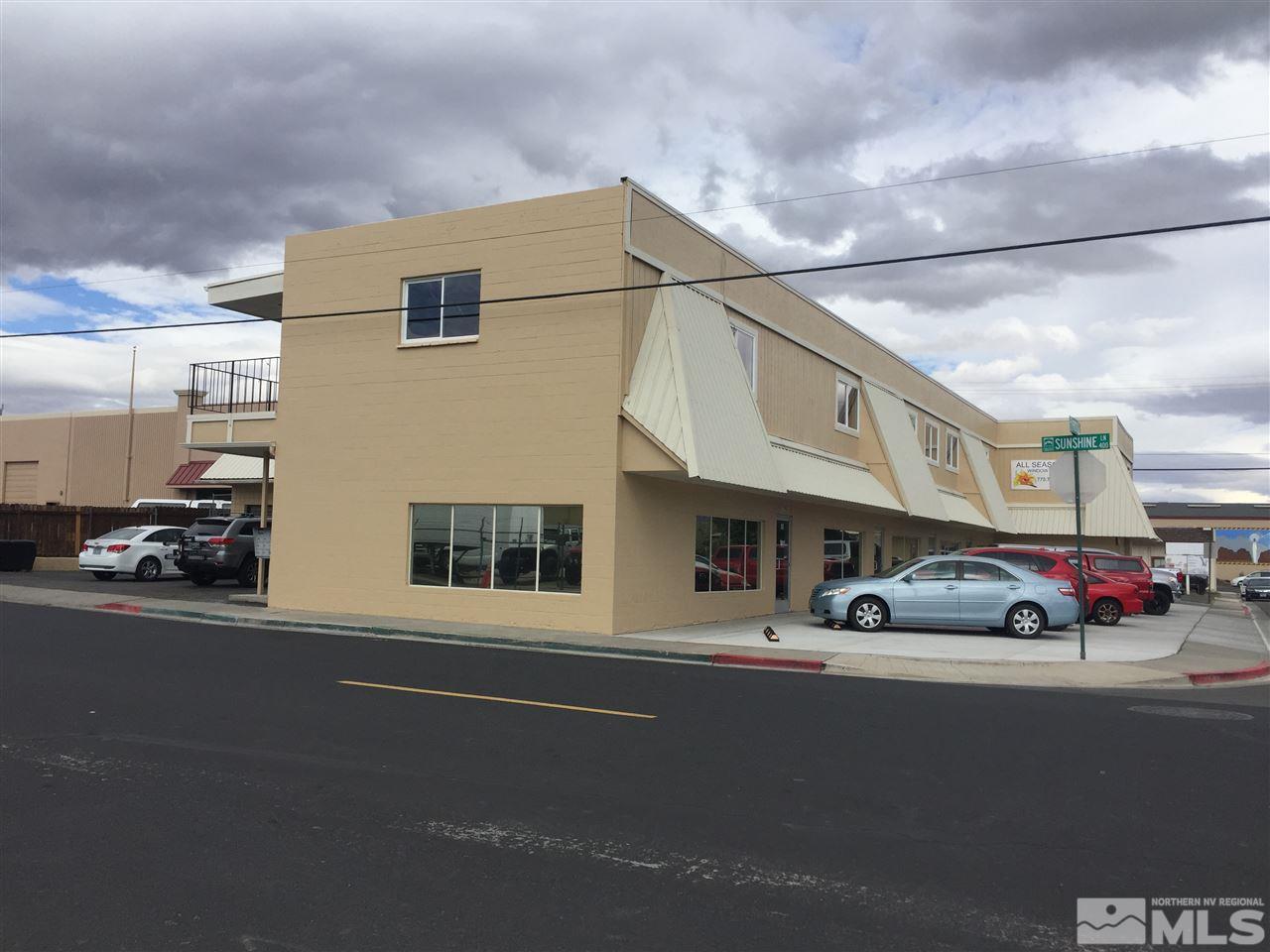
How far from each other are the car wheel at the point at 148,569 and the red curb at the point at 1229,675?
87.3 feet

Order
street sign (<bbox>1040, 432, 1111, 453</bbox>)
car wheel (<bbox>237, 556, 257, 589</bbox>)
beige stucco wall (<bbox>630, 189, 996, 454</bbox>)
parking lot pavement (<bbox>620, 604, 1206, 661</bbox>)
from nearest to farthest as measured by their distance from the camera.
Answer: street sign (<bbox>1040, 432, 1111, 453</bbox>), parking lot pavement (<bbox>620, 604, 1206, 661</bbox>), beige stucco wall (<bbox>630, 189, 996, 454</bbox>), car wheel (<bbox>237, 556, 257, 589</bbox>)

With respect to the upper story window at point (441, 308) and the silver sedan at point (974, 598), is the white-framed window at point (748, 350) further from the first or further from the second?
the upper story window at point (441, 308)

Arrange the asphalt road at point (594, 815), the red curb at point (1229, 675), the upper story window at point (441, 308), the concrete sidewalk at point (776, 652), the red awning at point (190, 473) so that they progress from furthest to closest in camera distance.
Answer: the red awning at point (190, 473)
the upper story window at point (441, 308)
the red curb at point (1229, 675)
the concrete sidewalk at point (776, 652)
the asphalt road at point (594, 815)

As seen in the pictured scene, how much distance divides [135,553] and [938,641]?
2248 cm

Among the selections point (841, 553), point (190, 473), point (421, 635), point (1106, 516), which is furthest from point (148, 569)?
point (1106, 516)

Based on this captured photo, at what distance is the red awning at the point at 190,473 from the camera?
39894 mm

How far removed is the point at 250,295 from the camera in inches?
882

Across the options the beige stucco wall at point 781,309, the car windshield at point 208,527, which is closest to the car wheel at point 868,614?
the beige stucco wall at point 781,309

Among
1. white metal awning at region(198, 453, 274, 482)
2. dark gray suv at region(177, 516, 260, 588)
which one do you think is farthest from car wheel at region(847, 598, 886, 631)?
white metal awning at region(198, 453, 274, 482)

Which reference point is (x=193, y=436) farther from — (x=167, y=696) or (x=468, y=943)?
(x=468, y=943)

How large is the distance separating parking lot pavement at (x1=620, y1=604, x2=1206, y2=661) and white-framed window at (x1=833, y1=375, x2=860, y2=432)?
705cm

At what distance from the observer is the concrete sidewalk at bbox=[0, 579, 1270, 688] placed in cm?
1385

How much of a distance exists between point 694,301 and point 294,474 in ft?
30.0

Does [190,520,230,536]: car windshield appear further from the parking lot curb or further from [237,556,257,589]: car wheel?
the parking lot curb
